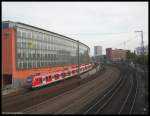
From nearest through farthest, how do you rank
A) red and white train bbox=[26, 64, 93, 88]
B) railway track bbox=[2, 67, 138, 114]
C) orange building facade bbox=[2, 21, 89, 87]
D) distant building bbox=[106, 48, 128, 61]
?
railway track bbox=[2, 67, 138, 114] → red and white train bbox=[26, 64, 93, 88] → orange building facade bbox=[2, 21, 89, 87] → distant building bbox=[106, 48, 128, 61]

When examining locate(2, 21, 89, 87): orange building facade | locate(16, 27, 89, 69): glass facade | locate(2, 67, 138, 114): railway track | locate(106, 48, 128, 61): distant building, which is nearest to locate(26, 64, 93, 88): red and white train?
locate(2, 21, 89, 87): orange building facade

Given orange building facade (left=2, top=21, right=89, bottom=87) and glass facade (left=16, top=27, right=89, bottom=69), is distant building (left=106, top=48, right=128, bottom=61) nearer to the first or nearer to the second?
glass facade (left=16, top=27, right=89, bottom=69)

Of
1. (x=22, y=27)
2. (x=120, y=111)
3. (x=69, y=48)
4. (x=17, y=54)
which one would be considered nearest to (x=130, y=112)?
(x=120, y=111)

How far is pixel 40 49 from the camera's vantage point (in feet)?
202

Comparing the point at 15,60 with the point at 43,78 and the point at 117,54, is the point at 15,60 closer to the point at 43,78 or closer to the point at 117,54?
the point at 43,78

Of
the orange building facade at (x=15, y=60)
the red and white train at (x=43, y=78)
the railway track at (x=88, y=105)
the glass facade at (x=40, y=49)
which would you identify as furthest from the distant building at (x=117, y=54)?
the railway track at (x=88, y=105)

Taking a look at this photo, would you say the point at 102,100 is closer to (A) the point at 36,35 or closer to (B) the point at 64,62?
(A) the point at 36,35

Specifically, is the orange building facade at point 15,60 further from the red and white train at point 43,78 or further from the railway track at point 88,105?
the railway track at point 88,105

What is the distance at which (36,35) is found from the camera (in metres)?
59.5

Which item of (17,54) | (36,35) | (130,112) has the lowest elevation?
(130,112)

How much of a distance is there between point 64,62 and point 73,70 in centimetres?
681

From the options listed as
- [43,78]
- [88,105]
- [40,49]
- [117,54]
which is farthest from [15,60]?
[117,54]

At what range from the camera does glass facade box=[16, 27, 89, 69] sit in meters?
51.9

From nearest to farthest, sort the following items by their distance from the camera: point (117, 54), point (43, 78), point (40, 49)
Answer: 1. point (43, 78)
2. point (40, 49)
3. point (117, 54)
